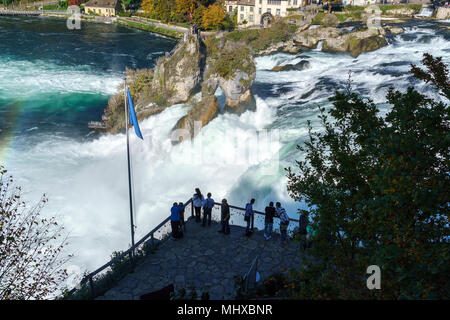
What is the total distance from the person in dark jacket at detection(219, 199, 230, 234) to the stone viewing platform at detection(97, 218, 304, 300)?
268 mm

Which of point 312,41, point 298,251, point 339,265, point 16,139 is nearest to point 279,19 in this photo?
point 312,41

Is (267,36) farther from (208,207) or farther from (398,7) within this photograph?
(208,207)

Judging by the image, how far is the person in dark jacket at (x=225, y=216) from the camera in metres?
16.0

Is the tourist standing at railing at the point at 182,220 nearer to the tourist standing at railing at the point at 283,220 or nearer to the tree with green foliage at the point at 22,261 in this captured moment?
the tourist standing at railing at the point at 283,220

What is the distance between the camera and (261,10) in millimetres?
82500

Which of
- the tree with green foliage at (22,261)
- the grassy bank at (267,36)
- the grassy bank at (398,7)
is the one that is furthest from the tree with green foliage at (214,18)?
the tree with green foliage at (22,261)

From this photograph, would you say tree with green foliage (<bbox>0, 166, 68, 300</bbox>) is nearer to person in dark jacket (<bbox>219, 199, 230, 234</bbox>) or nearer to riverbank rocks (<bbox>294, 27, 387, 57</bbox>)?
person in dark jacket (<bbox>219, 199, 230, 234</bbox>)

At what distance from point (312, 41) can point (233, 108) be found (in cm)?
3578

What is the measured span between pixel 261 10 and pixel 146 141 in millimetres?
60266

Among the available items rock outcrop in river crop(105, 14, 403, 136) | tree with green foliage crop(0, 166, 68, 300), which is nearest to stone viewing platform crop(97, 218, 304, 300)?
tree with green foliage crop(0, 166, 68, 300)

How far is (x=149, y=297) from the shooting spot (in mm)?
10688

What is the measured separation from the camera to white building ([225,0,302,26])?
81312 millimetres
